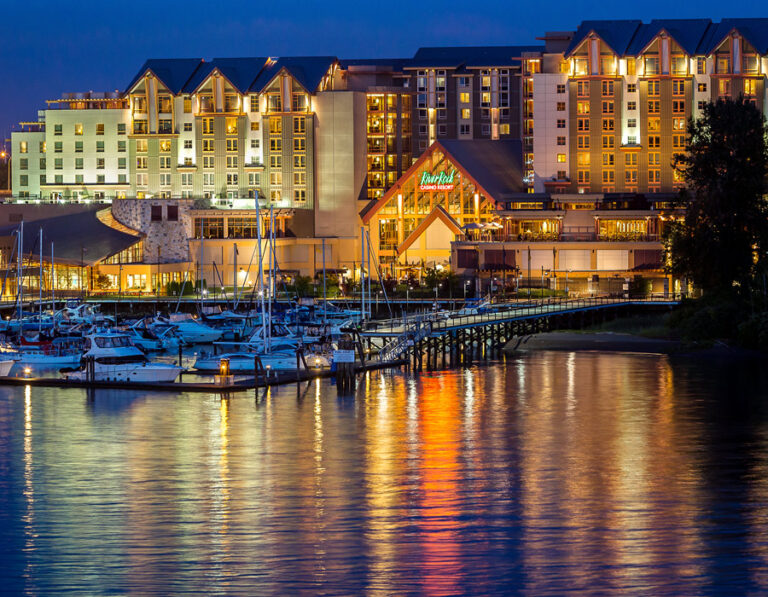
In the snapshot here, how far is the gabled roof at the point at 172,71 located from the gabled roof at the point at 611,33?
43.4 meters

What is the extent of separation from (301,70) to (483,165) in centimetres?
2402

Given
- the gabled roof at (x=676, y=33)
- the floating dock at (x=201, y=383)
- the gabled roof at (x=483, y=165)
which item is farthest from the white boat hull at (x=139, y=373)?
the gabled roof at (x=676, y=33)

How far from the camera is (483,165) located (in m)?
138

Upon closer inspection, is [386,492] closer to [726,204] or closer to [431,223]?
[726,204]

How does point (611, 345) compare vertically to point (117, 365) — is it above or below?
below

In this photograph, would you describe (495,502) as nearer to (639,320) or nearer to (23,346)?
(23,346)

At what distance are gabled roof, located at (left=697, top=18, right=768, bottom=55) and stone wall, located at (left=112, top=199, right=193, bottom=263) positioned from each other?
184 feet

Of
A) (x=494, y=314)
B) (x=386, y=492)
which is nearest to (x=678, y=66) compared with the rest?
(x=494, y=314)

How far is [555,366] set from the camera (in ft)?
267

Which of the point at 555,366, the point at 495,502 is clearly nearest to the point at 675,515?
the point at 495,502

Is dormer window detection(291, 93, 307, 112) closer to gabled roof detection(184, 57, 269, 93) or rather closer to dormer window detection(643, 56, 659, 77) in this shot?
gabled roof detection(184, 57, 269, 93)

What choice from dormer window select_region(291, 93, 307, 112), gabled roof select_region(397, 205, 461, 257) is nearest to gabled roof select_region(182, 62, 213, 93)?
dormer window select_region(291, 93, 307, 112)

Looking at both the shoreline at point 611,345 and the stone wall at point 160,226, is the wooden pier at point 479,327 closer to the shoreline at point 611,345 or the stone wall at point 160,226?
the shoreline at point 611,345

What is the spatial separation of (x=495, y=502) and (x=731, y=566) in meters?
9.25
